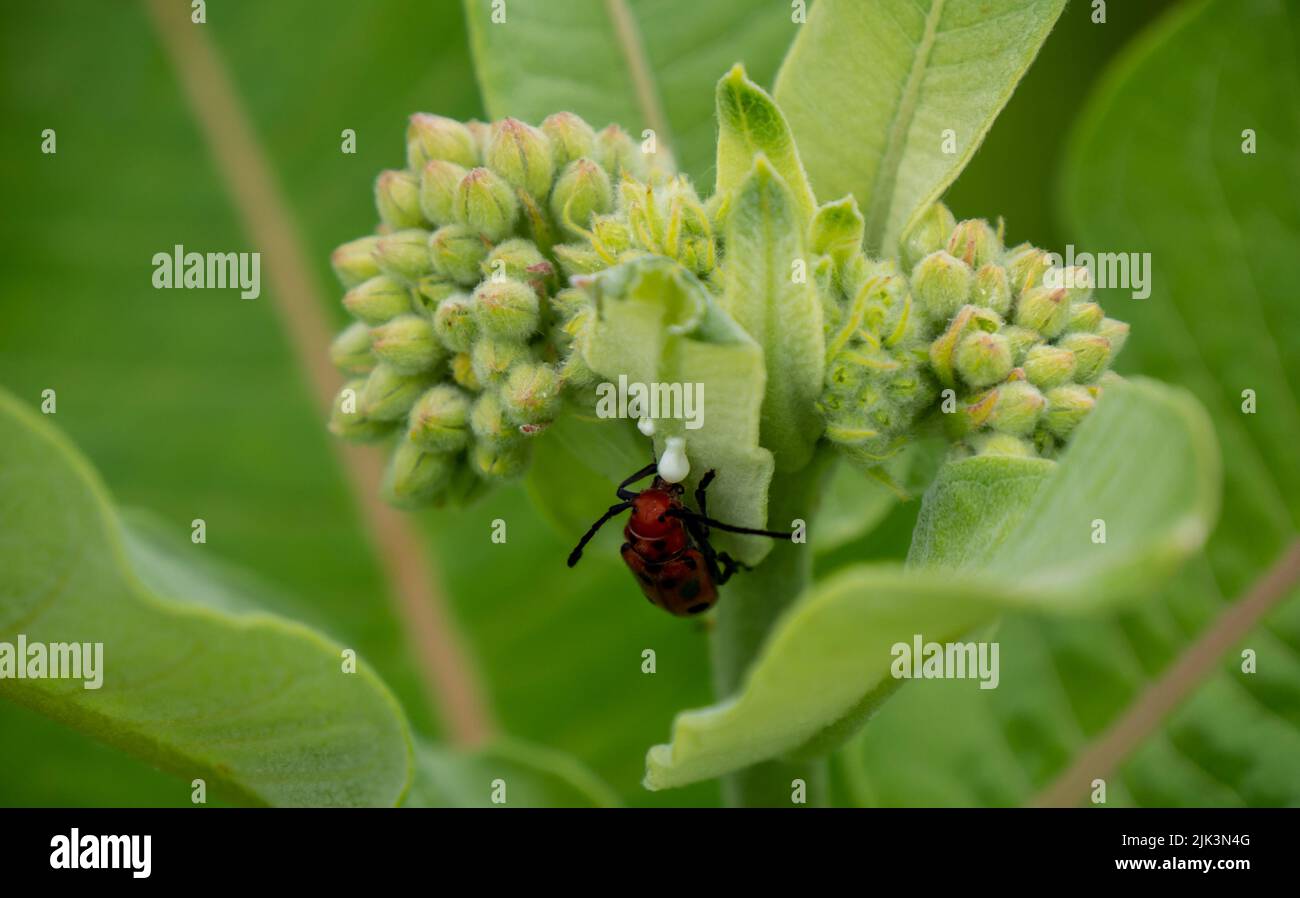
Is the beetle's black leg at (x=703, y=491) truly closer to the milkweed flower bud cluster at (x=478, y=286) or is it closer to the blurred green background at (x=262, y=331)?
the milkweed flower bud cluster at (x=478, y=286)

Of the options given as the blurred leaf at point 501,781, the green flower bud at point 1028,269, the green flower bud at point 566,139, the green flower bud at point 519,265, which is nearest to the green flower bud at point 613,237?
the green flower bud at point 519,265

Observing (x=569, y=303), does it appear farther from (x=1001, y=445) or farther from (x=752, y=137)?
(x=1001, y=445)

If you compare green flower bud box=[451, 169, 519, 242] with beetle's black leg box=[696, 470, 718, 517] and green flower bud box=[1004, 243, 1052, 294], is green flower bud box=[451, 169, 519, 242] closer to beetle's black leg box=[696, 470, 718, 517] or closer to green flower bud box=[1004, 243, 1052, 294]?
beetle's black leg box=[696, 470, 718, 517]

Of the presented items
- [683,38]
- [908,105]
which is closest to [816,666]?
[908,105]

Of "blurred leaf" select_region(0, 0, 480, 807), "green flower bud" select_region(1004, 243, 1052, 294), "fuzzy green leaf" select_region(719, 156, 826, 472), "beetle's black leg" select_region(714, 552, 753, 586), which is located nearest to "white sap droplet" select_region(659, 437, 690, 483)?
"fuzzy green leaf" select_region(719, 156, 826, 472)

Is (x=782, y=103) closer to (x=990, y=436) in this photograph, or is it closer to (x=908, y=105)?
(x=908, y=105)
